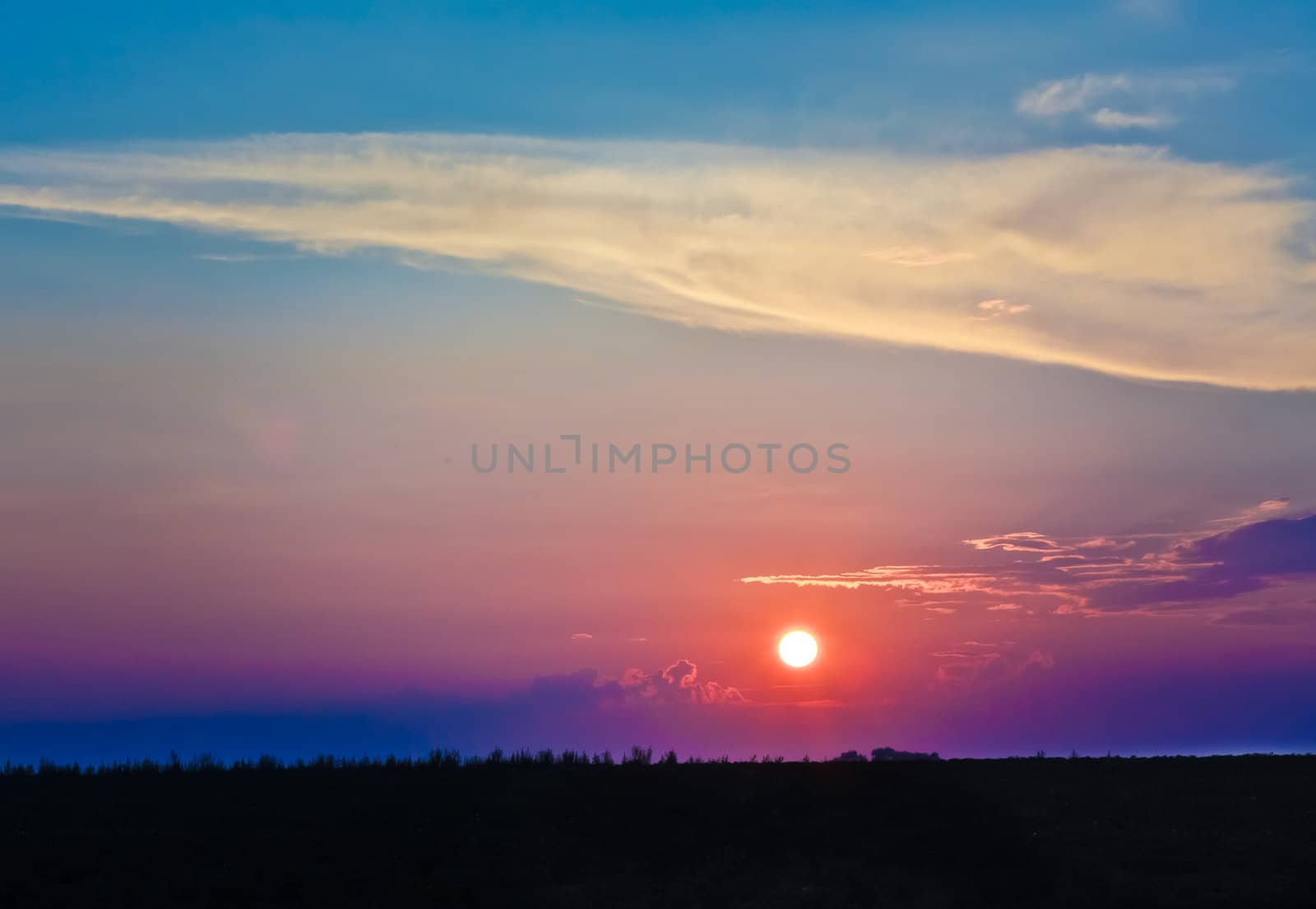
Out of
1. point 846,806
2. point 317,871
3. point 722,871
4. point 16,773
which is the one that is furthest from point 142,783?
point 846,806

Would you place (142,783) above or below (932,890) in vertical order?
above

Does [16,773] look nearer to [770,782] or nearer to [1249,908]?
[770,782]

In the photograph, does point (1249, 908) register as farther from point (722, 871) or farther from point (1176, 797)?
point (722, 871)

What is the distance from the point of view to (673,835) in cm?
2906

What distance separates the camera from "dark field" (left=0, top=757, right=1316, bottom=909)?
86.5 ft

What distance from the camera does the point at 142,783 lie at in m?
32.2

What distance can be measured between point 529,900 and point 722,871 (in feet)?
12.9

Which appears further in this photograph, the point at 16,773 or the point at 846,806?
the point at 16,773

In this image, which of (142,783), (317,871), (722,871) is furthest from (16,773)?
(722,871)

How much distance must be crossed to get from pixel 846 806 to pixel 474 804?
27.0 ft

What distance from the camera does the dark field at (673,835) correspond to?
86.5ft

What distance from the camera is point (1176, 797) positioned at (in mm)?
31188

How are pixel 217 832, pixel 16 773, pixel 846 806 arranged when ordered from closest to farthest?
pixel 217 832 → pixel 846 806 → pixel 16 773

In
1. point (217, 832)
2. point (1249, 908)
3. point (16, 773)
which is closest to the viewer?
point (1249, 908)
